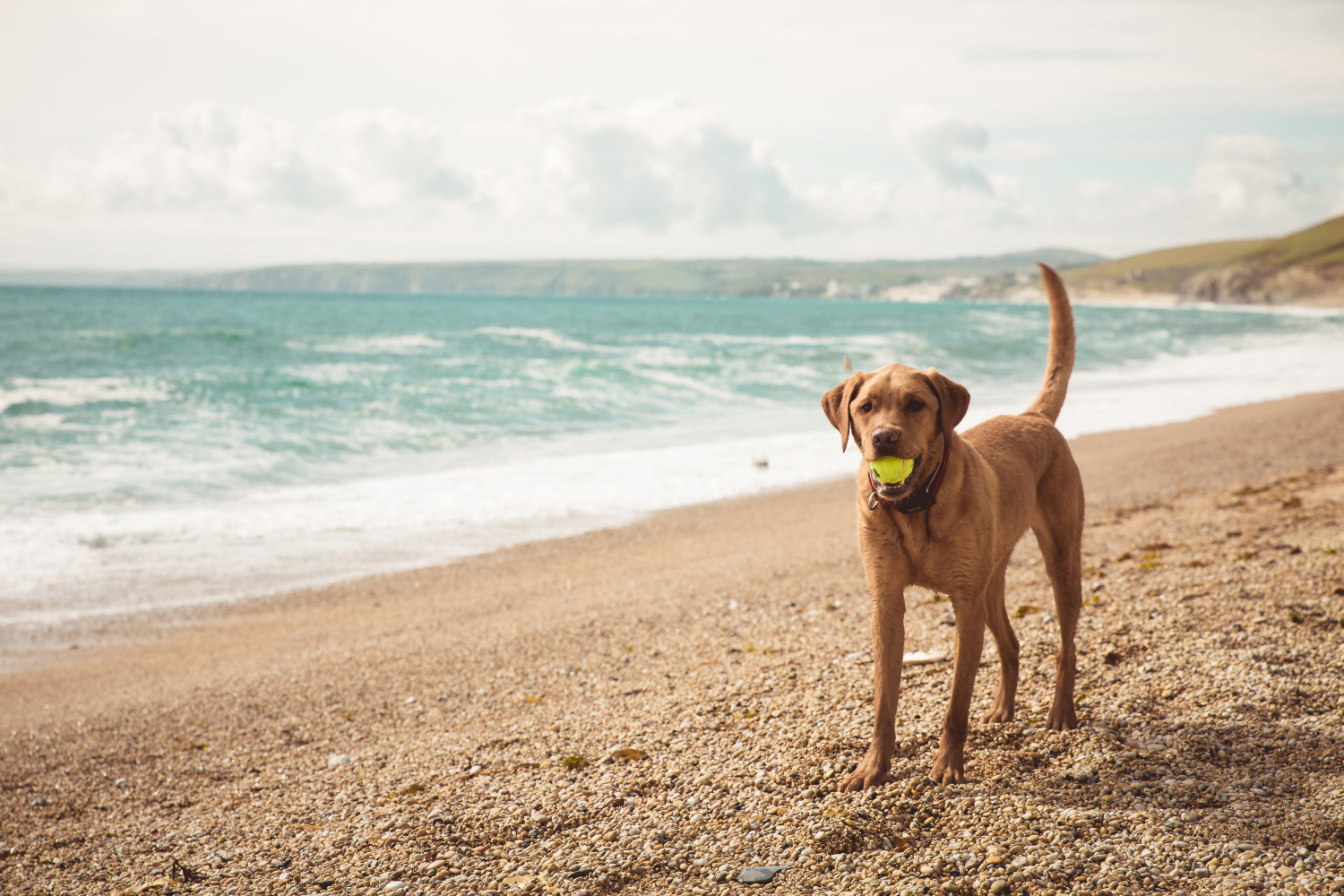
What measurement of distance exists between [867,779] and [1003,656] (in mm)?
1030

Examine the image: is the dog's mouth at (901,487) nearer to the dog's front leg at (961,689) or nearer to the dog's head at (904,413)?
the dog's head at (904,413)

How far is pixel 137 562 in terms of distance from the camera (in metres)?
9.07

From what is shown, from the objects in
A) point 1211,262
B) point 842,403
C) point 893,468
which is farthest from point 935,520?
point 1211,262

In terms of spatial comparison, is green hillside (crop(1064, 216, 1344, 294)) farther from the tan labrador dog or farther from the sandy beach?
the tan labrador dog

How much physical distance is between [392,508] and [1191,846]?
9.93 m

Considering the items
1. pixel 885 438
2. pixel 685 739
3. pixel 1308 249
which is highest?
pixel 1308 249

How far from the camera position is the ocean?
948 centimetres

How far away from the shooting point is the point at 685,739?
420 cm

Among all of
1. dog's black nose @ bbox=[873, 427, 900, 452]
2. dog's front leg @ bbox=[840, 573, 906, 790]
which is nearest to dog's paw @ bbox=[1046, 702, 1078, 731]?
dog's front leg @ bbox=[840, 573, 906, 790]

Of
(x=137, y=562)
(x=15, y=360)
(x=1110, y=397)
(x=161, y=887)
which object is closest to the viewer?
(x=161, y=887)

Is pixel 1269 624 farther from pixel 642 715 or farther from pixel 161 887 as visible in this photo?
pixel 161 887

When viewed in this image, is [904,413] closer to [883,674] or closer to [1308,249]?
[883,674]

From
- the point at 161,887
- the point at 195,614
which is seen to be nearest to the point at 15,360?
the point at 195,614

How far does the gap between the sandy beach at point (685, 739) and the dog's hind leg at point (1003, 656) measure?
14 cm
